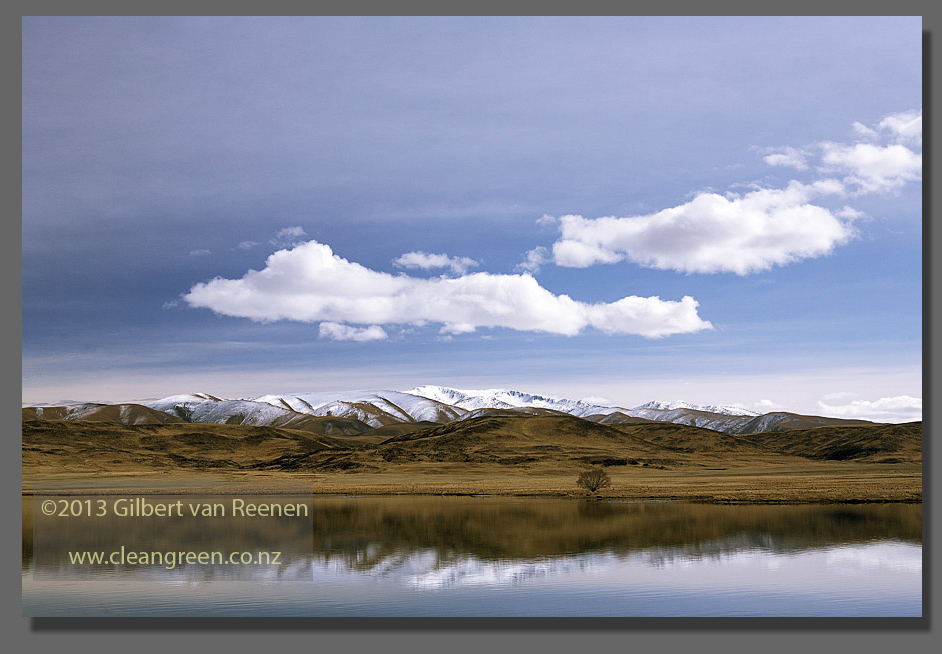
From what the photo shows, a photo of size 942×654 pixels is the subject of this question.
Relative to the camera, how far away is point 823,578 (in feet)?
96.2

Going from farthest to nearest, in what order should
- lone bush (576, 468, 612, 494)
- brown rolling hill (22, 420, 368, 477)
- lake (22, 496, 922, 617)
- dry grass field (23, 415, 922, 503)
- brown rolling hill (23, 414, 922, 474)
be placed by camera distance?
brown rolling hill (23, 414, 922, 474) → brown rolling hill (22, 420, 368, 477) → dry grass field (23, 415, 922, 503) → lone bush (576, 468, 612, 494) → lake (22, 496, 922, 617)

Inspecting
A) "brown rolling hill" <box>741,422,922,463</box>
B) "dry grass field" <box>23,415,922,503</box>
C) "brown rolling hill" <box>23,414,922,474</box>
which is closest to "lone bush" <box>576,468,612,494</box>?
"dry grass field" <box>23,415,922,503</box>

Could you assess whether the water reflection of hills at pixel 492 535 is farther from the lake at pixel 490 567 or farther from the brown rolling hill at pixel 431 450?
the brown rolling hill at pixel 431 450

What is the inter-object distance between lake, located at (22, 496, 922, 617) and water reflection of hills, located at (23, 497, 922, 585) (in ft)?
0.43

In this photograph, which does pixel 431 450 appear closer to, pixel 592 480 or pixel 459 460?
pixel 459 460

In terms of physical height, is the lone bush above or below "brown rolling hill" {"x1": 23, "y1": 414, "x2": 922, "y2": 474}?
above

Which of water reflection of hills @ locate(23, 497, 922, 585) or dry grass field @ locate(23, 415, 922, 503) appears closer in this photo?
water reflection of hills @ locate(23, 497, 922, 585)

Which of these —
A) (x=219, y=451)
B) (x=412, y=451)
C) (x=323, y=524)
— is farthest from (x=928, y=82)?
(x=219, y=451)

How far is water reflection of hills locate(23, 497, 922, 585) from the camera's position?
33844 mm

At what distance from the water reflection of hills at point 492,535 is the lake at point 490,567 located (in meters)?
0.13

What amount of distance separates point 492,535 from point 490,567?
1017cm

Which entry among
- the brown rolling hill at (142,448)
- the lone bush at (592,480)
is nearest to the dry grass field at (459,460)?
the brown rolling hill at (142,448)

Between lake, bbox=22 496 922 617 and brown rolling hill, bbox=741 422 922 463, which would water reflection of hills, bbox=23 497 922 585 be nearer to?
lake, bbox=22 496 922 617

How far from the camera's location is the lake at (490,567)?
25.4 metres
